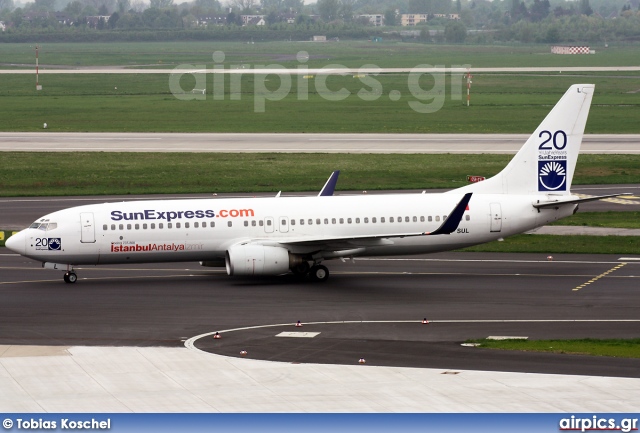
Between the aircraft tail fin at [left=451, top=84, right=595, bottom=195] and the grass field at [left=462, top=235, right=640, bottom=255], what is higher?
the aircraft tail fin at [left=451, top=84, right=595, bottom=195]

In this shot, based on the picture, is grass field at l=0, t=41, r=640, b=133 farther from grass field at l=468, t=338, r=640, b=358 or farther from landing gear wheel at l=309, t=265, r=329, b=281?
grass field at l=468, t=338, r=640, b=358

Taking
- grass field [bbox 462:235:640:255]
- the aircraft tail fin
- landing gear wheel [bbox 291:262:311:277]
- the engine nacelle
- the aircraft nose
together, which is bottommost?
grass field [bbox 462:235:640:255]

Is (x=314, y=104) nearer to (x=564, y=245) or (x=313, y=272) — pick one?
(x=564, y=245)

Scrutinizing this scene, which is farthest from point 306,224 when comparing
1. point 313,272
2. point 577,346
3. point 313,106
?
point 313,106

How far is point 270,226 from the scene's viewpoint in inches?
1879

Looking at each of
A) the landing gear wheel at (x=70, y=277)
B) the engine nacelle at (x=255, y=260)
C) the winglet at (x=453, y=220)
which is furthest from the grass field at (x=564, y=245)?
the landing gear wheel at (x=70, y=277)

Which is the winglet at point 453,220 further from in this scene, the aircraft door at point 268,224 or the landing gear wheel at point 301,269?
the aircraft door at point 268,224

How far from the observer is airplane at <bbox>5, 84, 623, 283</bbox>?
153 feet

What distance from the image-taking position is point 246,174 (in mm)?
79688

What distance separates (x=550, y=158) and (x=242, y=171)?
115ft

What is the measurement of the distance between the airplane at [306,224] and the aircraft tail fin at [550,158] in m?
0.05

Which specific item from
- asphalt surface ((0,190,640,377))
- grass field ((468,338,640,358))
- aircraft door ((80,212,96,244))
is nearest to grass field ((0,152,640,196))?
asphalt surface ((0,190,640,377))

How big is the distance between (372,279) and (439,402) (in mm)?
19815

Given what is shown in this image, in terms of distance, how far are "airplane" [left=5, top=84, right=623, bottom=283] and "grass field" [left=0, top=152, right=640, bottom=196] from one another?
23.8 m
